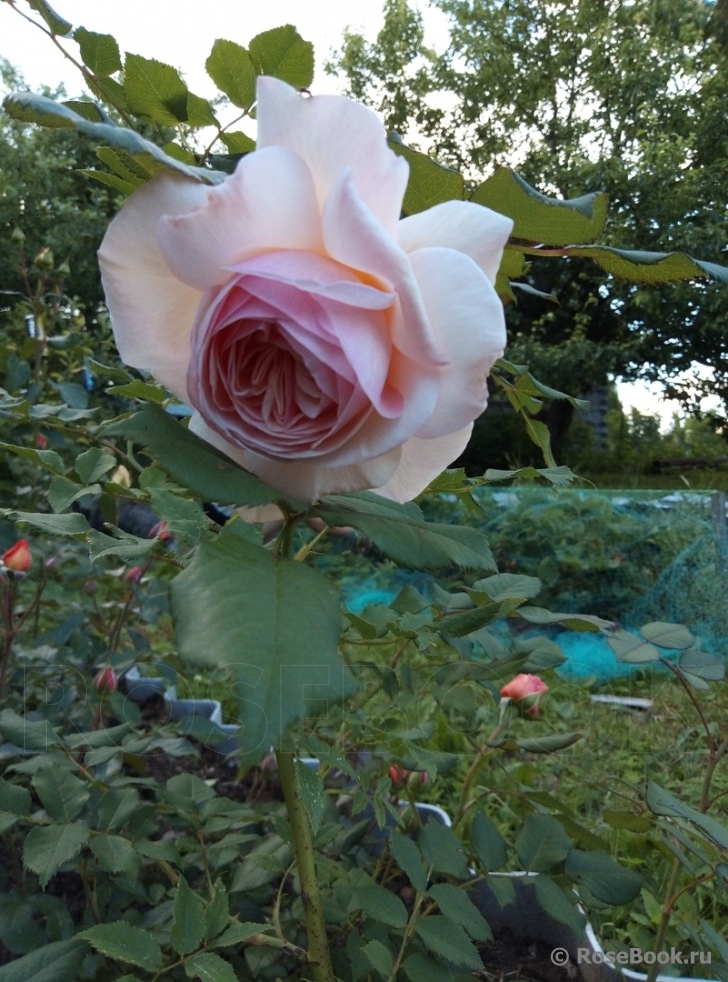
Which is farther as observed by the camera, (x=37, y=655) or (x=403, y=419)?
(x=37, y=655)

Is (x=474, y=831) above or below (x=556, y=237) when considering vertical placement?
below

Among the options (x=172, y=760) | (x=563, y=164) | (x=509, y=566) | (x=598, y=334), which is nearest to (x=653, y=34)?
(x=563, y=164)

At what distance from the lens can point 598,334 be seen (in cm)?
734

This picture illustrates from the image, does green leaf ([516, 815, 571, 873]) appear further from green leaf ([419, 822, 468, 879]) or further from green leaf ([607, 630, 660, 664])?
green leaf ([607, 630, 660, 664])

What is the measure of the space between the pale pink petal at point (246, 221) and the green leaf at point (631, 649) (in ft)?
1.77

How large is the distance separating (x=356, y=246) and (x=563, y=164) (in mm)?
7124

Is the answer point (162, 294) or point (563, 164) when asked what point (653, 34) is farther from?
point (162, 294)

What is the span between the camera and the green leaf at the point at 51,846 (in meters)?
0.56

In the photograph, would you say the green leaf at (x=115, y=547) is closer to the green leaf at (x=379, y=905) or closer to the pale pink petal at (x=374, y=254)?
the pale pink petal at (x=374, y=254)

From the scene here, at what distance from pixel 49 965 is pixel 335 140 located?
1.97 ft

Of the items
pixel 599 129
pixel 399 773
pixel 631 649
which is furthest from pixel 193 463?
pixel 599 129

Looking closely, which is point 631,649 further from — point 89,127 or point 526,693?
point 89,127

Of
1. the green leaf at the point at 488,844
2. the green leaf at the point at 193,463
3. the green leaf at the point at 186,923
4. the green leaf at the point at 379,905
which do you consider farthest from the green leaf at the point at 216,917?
the green leaf at the point at 193,463

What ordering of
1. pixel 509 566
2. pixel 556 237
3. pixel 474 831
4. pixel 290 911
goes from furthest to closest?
pixel 509 566
pixel 290 911
pixel 474 831
pixel 556 237
